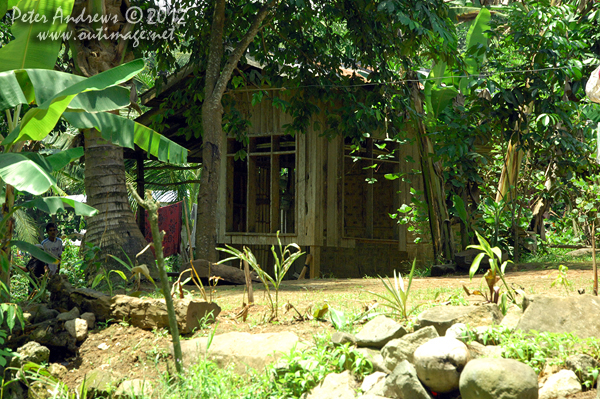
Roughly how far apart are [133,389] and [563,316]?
2961mm

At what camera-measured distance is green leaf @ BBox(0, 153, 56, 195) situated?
144 inches

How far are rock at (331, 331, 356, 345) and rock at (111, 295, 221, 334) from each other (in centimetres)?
129

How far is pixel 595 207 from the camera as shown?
10297 millimetres

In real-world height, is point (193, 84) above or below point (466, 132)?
above

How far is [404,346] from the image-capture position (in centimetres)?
361

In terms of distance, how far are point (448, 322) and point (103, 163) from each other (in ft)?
17.4

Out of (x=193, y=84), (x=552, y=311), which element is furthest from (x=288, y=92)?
(x=552, y=311)

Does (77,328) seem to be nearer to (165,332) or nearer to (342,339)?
(165,332)

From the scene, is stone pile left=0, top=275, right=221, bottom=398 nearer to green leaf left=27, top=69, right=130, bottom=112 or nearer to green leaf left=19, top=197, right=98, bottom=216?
green leaf left=19, top=197, right=98, bottom=216

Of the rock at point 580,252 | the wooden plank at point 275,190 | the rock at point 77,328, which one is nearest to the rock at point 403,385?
the rock at point 77,328

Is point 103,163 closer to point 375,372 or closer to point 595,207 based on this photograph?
point 375,372

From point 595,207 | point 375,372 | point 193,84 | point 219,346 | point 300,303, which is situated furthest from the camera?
point 595,207

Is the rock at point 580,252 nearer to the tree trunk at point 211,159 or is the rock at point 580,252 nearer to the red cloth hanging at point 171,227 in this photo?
the tree trunk at point 211,159

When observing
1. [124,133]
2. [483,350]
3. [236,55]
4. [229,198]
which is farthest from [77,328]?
[229,198]
